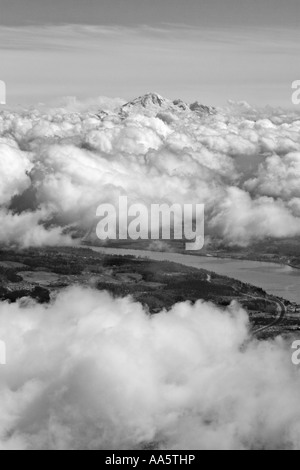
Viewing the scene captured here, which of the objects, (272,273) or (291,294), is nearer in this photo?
(291,294)

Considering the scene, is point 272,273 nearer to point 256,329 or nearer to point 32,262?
point 32,262

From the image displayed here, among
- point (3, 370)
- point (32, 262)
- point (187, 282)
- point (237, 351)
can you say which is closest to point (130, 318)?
point (237, 351)

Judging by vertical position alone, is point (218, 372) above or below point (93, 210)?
below

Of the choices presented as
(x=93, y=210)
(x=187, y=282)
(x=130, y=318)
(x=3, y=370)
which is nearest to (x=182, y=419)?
(x=3, y=370)

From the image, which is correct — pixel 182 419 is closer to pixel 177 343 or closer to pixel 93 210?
pixel 177 343

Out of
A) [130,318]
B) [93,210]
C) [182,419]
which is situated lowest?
[182,419]

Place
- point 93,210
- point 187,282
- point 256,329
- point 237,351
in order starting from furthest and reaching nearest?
point 93,210 → point 187,282 → point 256,329 → point 237,351

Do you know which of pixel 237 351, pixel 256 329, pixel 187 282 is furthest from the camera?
pixel 187 282
